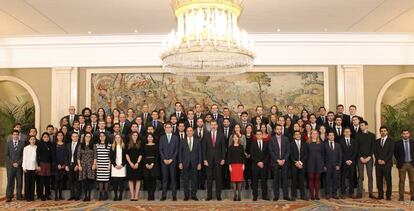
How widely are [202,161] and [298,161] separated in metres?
2.14

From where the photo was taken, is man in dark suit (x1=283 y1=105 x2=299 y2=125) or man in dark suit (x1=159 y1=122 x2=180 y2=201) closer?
man in dark suit (x1=159 y1=122 x2=180 y2=201)

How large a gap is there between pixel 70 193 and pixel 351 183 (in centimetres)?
642

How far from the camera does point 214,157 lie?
9.95 meters

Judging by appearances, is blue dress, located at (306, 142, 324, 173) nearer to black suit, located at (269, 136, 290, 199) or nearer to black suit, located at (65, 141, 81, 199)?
black suit, located at (269, 136, 290, 199)

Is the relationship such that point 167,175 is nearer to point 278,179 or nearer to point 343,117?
Result: point 278,179

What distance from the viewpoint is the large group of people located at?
9.89 metres

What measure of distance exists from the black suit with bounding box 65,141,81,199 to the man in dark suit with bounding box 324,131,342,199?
559 centimetres

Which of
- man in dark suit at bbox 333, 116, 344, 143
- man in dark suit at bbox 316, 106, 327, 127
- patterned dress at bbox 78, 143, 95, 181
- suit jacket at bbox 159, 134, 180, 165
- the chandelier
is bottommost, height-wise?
patterned dress at bbox 78, 143, 95, 181

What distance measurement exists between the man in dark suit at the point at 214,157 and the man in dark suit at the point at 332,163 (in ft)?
7.64

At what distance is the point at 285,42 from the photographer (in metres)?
12.6

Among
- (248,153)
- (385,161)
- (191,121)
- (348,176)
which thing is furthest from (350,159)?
(191,121)

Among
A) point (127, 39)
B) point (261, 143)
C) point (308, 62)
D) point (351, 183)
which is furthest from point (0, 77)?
point (351, 183)

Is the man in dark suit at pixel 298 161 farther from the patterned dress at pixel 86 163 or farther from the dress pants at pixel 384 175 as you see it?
the patterned dress at pixel 86 163

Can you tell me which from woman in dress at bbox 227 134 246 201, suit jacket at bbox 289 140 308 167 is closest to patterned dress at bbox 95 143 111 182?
woman in dress at bbox 227 134 246 201
